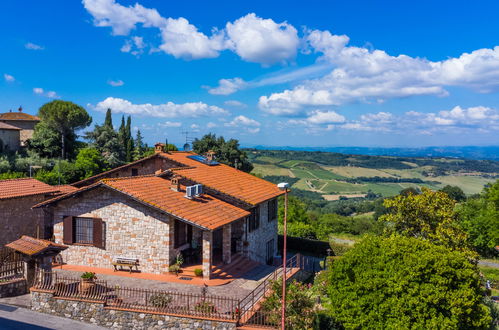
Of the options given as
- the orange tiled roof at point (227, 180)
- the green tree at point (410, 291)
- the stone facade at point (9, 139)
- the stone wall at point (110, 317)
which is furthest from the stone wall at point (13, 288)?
the stone facade at point (9, 139)

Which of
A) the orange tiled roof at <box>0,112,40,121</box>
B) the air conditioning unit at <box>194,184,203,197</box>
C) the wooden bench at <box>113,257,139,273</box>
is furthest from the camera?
the orange tiled roof at <box>0,112,40,121</box>

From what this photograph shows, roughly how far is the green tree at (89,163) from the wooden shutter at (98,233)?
1178 inches

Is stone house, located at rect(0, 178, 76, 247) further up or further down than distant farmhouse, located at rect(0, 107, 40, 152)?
further down

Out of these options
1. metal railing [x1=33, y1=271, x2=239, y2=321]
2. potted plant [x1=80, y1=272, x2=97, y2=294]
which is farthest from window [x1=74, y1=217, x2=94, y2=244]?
potted plant [x1=80, y1=272, x2=97, y2=294]

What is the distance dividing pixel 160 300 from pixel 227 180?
12993mm

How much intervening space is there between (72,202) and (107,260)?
11.8ft

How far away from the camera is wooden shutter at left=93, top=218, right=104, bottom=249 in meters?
20.2

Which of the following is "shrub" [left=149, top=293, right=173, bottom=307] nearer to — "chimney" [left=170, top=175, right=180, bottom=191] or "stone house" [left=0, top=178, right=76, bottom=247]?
"chimney" [left=170, top=175, right=180, bottom=191]

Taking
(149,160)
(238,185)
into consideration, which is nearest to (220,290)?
(238,185)

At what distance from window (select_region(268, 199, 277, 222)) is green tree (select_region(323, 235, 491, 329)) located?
1339 cm

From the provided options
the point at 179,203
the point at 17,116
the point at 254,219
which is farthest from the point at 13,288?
the point at 17,116

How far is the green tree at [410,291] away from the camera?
1327 cm

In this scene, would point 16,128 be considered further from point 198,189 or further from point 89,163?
point 198,189

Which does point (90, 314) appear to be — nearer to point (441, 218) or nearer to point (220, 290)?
point (220, 290)
